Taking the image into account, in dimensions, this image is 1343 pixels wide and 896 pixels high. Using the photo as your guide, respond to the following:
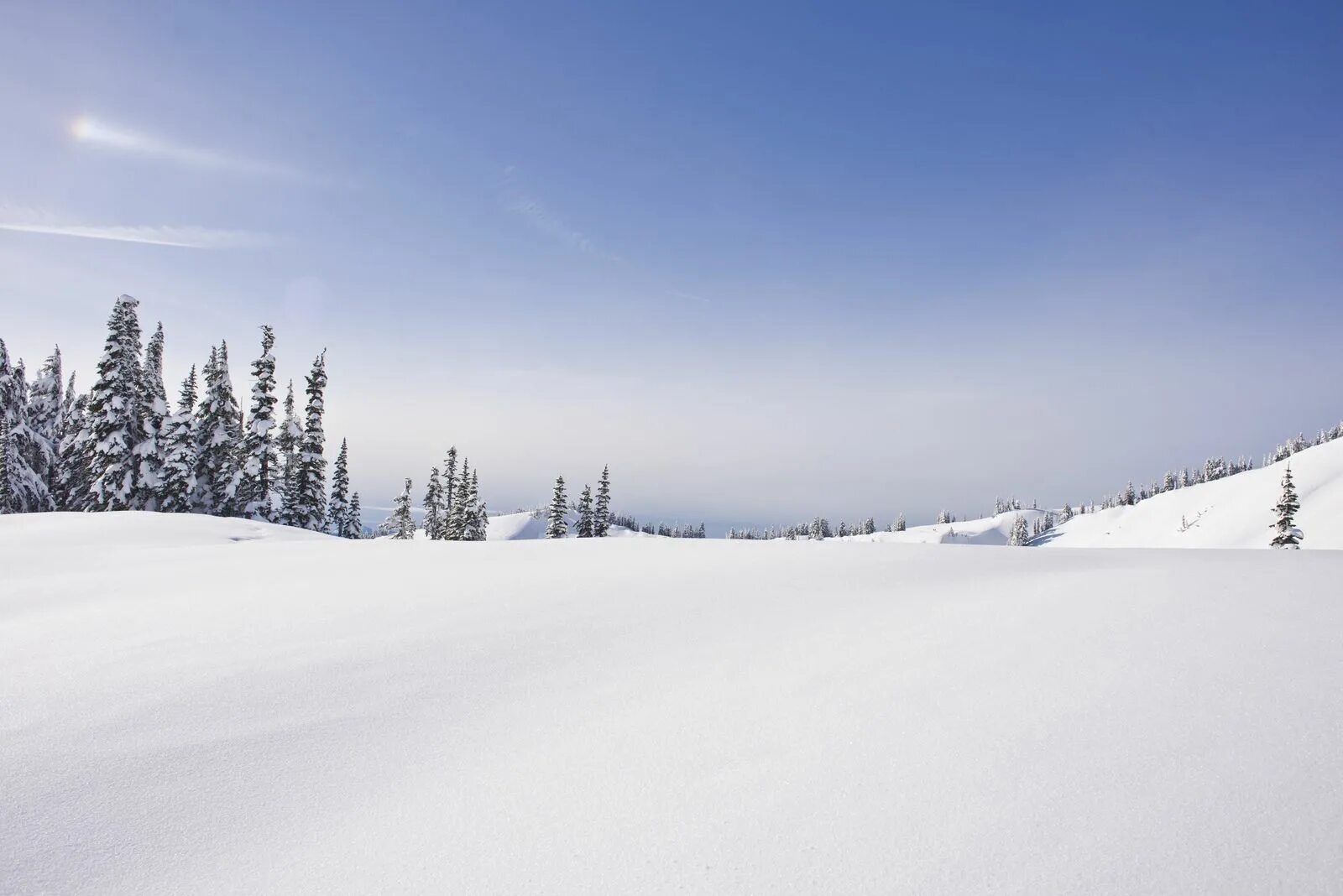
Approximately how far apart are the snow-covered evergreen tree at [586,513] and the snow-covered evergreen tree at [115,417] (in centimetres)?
3219

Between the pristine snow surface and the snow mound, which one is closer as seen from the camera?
the pristine snow surface

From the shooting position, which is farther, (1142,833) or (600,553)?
(600,553)

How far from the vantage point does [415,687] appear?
4344mm

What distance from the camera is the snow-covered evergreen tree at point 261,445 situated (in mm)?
34375

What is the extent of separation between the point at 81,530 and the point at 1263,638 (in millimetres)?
21249

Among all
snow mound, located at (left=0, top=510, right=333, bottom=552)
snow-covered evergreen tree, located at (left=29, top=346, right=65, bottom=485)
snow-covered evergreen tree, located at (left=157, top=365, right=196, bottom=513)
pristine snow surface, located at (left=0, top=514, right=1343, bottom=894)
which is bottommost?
pristine snow surface, located at (left=0, top=514, right=1343, bottom=894)

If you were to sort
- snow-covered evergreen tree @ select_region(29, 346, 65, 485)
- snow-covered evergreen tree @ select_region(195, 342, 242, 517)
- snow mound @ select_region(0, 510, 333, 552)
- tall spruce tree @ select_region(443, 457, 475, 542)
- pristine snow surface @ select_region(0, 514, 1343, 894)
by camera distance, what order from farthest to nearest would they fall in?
tall spruce tree @ select_region(443, 457, 475, 542)
snow-covered evergreen tree @ select_region(29, 346, 65, 485)
snow-covered evergreen tree @ select_region(195, 342, 242, 517)
snow mound @ select_region(0, 510, 333, 552)
pristine snow surface @ select_region(0, 514, 1343, 894)

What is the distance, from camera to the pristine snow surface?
257 centimetres

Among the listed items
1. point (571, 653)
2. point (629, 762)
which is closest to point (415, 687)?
point (571, 653)

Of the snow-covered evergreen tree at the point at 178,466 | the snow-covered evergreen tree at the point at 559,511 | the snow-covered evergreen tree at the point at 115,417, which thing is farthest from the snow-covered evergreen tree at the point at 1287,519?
the snow-covered evergreen tree at the point at 115,417

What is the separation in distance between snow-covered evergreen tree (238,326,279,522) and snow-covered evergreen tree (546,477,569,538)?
2241 cm

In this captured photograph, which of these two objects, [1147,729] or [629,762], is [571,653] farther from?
[1147,729]

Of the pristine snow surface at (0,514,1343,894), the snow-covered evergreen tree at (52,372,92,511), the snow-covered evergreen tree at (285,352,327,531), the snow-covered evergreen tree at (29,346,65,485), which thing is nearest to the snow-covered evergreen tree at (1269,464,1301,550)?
the pristine snow surface at (0,514,1343,894)

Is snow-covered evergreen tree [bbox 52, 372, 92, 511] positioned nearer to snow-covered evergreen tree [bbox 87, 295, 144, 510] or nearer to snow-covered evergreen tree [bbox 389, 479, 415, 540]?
snow-covered evergreen tree [bbox 87, 295, 144, 510]
